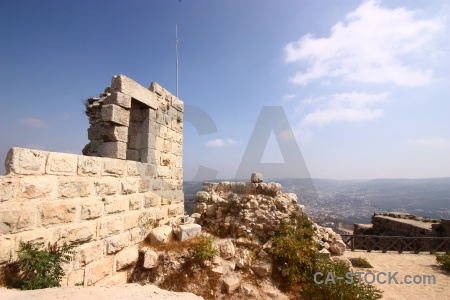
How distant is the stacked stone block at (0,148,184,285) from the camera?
9.12 ft

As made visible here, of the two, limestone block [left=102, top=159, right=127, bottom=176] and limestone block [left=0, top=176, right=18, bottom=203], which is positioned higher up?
limestone block [left=102, top=159, right=127, bottom=176]

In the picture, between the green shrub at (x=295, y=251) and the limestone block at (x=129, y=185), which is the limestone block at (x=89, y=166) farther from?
the green shrub at (x=295, y=251)

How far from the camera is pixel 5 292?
232 cm

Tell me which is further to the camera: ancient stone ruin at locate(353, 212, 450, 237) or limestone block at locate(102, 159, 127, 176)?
ancient stone ruin at locate(353, 212, 450, 237)

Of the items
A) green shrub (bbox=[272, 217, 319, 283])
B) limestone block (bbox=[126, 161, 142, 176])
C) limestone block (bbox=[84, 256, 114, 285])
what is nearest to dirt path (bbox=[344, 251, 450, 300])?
green shrub (bbox=[272, 217, 319, 283])

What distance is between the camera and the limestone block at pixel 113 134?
4.70m

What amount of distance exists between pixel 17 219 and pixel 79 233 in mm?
907

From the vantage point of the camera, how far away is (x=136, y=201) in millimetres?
4781

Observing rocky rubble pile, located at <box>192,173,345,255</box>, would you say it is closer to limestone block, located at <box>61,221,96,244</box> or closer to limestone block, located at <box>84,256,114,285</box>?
limestone block, located at <box>84,256,114,285</box>

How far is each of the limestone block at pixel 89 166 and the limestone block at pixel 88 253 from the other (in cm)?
111

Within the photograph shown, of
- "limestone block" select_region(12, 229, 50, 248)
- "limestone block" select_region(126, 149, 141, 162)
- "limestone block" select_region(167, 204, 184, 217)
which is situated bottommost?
"limestone block" select_region(167, 204, 184, 217)

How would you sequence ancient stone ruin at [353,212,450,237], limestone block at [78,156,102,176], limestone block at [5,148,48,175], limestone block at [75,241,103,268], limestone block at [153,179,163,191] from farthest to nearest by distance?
ancient stone ruin at [353,212,450,237]
limestone block at [153,179,163,191]
limestone block at [78,156,102,176]
limestone block at [75,241,103,268]
limestone block at [5,148,48,175]

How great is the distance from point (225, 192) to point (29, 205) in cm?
515

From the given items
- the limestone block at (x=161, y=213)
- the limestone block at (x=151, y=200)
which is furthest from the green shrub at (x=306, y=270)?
the limestone block at (x=151, y=200)
